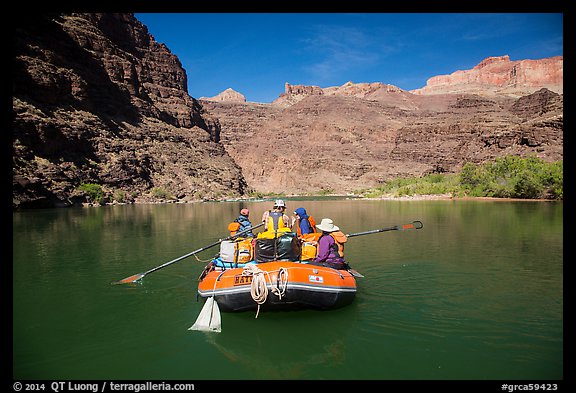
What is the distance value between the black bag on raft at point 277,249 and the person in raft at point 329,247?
1.90ft

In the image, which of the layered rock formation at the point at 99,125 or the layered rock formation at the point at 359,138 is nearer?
the layered rock formation at the point at 99,125

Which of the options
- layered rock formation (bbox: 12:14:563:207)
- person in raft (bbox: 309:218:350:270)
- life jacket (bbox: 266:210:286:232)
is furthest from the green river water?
layered rock formation (bbox: 12:14:563:207)

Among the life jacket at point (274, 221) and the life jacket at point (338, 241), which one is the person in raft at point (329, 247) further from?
the life jacket at point (274, 221)

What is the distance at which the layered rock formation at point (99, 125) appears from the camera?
49.8 m

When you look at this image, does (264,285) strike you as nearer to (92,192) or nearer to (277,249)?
(277,249)

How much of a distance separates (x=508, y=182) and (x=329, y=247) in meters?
47.6

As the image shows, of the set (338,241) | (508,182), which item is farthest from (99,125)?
(338,241)

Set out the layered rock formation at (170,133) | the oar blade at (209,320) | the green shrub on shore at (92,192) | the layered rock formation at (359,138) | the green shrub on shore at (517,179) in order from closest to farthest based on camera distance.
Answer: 1. the oar blade at (209,320)
2. the green shrub on shore at (517,179)
3. the green shrub on shore at (92,192)
4. the layered rock formation at (170,133)
5. the layered rock formation at (359,138)

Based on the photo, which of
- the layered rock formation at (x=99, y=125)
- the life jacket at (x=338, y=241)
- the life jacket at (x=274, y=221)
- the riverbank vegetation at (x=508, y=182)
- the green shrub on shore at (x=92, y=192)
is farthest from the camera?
the green shrub on shore at (x=92, y=192)

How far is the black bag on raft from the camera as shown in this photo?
26.9 feet

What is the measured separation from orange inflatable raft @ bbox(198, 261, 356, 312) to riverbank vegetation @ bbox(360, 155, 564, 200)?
3619 centimetres

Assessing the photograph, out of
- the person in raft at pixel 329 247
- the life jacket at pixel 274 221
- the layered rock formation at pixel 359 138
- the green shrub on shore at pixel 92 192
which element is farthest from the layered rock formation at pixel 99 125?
the person in raft at pixel 329 247

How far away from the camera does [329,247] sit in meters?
8.59
